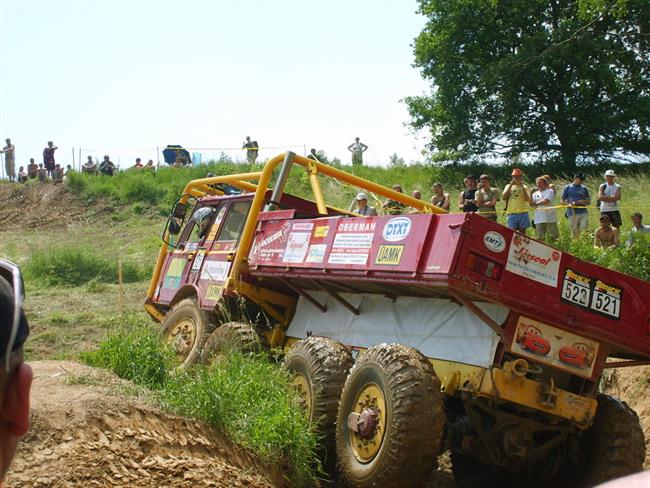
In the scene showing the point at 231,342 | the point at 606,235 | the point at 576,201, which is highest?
the point at 576,201

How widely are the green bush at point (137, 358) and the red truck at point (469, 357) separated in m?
1.19

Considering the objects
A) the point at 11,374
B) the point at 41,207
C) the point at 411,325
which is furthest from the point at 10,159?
the point at 11,374

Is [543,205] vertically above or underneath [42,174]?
above

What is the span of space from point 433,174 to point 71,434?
25.6 meters

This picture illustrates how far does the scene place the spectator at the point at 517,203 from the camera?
14.5m

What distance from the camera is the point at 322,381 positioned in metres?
8.12

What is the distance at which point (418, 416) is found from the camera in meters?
6.86

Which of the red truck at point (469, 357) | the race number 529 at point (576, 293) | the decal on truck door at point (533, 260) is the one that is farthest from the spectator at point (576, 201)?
the decal on truck door at point (533, 260)

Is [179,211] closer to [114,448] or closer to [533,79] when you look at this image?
[114,448]

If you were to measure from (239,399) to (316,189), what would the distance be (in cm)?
321

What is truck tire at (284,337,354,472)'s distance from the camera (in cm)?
802

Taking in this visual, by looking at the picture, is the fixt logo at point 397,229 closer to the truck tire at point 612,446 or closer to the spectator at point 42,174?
the truck tire at point 612,446

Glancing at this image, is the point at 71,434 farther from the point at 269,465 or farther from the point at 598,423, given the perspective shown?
the point at 598,423

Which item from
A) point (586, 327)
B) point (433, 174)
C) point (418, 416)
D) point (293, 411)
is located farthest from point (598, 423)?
point (433, 174)
